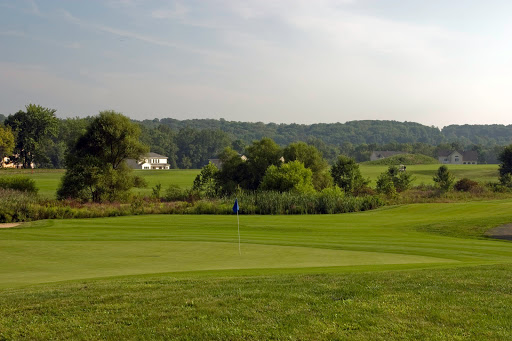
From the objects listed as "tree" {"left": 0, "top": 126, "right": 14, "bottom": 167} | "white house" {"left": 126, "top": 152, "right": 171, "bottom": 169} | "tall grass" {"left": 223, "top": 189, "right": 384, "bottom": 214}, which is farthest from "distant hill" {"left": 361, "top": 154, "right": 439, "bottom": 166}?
"tall grass" {"left": 223, "top": 189, "right": 384, "bottom": 214}

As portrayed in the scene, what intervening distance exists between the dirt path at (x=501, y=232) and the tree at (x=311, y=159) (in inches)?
1321

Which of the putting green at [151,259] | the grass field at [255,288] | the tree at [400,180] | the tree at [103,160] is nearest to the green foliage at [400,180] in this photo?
the tree at [400,180]

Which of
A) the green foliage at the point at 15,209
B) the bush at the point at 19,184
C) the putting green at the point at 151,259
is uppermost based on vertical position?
the bush at the point at 19,184

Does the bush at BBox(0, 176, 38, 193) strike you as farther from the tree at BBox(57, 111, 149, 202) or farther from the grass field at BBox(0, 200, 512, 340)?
the grass field at BBox(0, 200, 512, 340)

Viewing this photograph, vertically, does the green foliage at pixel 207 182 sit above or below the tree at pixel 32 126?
below

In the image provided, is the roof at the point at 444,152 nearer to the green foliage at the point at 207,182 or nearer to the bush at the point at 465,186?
the bush at the point at 465,186

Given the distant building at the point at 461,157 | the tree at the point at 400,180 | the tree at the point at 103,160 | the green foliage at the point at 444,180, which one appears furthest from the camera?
→ the distant building at the point at 461,157

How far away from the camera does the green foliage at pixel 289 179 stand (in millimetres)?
48531

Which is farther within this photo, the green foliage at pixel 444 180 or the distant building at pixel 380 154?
the distant building at pixel 380 154

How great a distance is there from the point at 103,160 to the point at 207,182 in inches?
502

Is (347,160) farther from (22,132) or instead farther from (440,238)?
(22,132)

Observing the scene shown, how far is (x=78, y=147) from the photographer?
161 feet

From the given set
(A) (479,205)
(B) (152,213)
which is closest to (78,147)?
(B) (152,213)

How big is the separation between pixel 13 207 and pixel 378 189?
38.0 m
